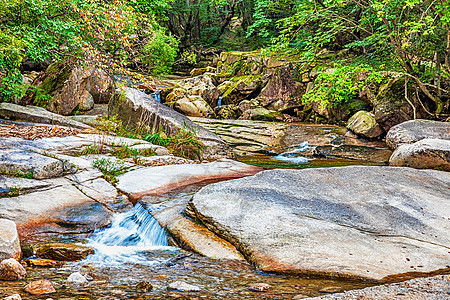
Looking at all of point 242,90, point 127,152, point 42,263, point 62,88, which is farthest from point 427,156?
point 242,90

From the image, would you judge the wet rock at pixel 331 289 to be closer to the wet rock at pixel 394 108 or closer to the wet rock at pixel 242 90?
the wet rock at pixel 394 108

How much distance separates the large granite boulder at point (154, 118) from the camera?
9.10 meters

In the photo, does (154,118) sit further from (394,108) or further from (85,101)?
(394,108)

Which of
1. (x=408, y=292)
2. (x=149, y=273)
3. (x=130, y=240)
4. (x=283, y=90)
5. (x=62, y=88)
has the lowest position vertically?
(x=130, y=240)

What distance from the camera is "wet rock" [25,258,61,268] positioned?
318cm

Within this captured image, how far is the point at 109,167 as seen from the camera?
623 cm

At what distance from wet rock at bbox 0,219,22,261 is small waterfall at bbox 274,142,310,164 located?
23.8 ft

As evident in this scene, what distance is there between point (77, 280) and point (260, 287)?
1.47 metres

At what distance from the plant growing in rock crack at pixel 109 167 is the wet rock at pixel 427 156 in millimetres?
5915

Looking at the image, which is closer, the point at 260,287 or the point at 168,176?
the point at 260,287

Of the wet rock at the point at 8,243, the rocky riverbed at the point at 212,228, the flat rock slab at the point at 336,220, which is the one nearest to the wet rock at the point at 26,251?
the rocky riverbed at the point at 212,228

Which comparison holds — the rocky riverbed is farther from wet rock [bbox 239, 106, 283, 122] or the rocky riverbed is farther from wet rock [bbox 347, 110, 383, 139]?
wet rock [bbox 239, 106, 283, 122]

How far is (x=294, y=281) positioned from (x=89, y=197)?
3421 millimetres

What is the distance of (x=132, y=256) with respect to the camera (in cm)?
367
